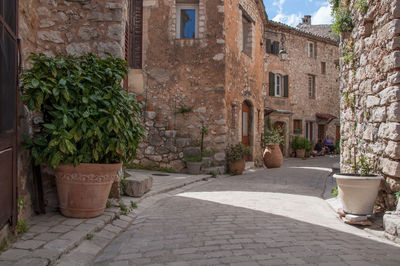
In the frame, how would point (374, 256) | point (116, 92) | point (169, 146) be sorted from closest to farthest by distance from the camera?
1. point (374, 256)
2. point (116, 92)
3. point (169, 146)

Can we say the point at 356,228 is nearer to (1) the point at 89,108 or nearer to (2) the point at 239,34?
(1) the point at 89,108

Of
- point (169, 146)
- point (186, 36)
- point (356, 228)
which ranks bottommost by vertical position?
point (356, 228)

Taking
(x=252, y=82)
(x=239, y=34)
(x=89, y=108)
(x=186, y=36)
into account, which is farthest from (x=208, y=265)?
(x=252, y=82)

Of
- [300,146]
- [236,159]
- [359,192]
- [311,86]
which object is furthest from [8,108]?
[311,86]

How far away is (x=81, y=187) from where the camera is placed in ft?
12.6

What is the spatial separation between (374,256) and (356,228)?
118 cm

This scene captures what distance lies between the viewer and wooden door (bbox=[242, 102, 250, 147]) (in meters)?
12.3

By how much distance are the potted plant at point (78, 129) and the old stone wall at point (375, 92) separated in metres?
3.24

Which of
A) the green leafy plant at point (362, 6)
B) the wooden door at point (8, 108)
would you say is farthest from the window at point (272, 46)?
the wooden door at point (8, 108)

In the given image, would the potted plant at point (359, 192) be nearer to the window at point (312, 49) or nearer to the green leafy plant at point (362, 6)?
the green leafy plant at point (362, 6)

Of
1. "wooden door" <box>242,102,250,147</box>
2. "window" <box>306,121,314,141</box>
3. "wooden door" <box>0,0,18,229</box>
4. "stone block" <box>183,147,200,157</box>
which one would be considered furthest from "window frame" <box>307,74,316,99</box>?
"wooden door" <box>0,0,18,229</box>

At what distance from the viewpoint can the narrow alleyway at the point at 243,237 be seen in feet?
9.61

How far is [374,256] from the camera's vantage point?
3.05 metres

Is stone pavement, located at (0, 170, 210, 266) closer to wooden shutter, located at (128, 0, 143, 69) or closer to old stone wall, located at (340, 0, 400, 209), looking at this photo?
old stone wall, located at (340, 0, 400, 209)
